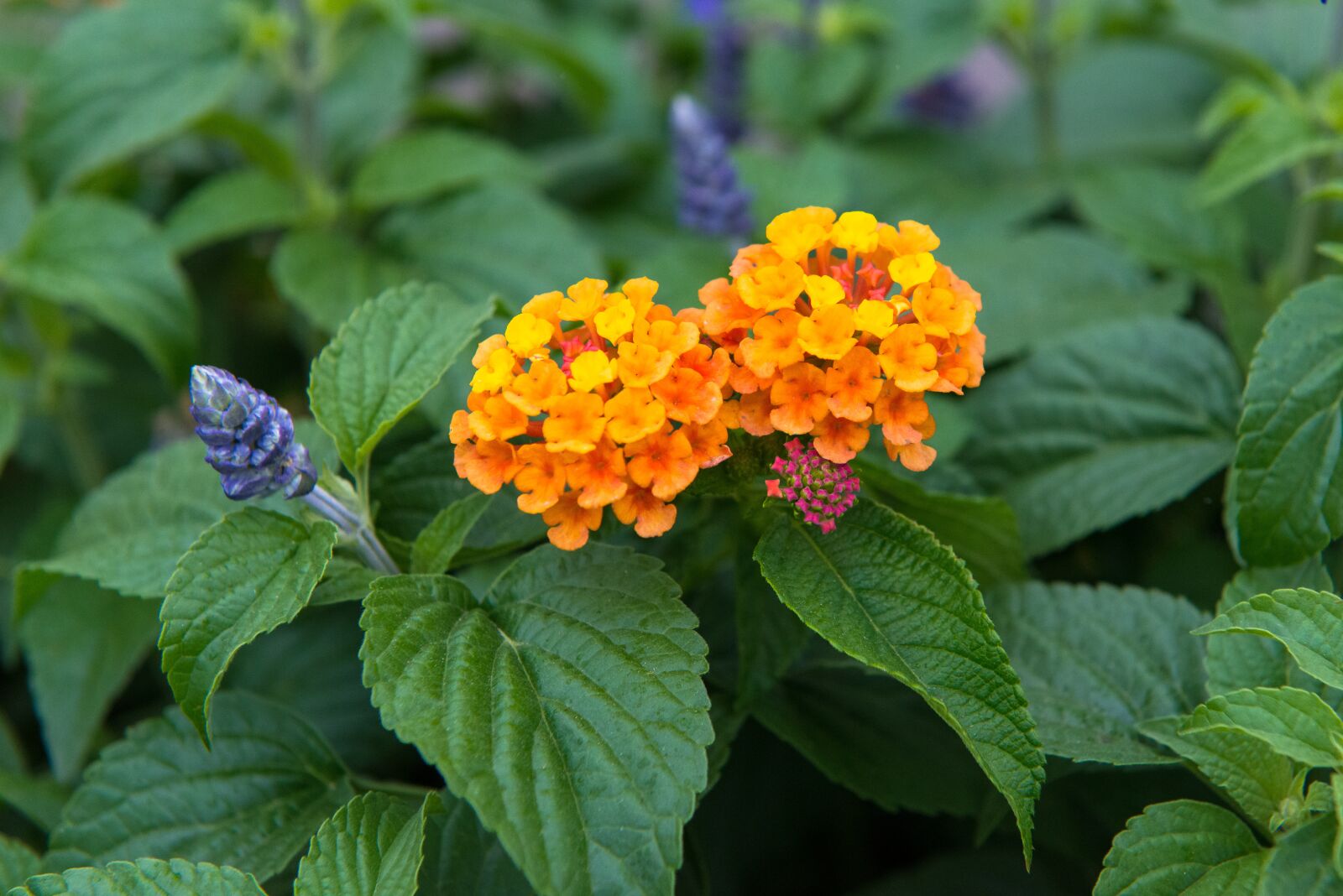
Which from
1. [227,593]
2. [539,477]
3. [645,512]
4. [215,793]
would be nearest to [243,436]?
[227,593]

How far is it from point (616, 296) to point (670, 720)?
402 millimetres

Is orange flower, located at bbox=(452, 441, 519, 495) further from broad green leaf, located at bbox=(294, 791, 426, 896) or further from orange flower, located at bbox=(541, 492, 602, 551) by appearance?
broad green leaf, located at bbox=(294, 791, 426, 896)

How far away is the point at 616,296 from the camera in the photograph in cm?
107

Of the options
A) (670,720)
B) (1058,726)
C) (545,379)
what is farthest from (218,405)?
(1058,726)

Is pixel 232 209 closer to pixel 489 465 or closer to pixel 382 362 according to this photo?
pixel 382 362

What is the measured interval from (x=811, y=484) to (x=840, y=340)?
0.48 ft

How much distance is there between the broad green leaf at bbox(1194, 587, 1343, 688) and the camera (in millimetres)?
1081

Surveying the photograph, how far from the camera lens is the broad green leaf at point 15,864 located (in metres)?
1.26

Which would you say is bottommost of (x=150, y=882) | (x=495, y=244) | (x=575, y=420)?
(x=150, y=882)

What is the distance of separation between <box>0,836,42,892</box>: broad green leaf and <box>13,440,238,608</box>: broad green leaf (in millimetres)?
323

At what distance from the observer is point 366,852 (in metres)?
1.10

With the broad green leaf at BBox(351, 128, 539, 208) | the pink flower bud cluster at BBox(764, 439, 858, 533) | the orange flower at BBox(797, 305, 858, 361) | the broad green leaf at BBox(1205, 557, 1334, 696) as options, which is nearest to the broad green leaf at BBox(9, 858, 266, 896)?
the pink flower bud cluster at BBox(764, 439, 858, 533)

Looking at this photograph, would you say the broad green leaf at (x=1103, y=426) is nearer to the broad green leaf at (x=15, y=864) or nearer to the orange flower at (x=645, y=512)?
the orange flower at (x=645, y=512)

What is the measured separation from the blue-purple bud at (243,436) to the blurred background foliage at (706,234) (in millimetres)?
272
